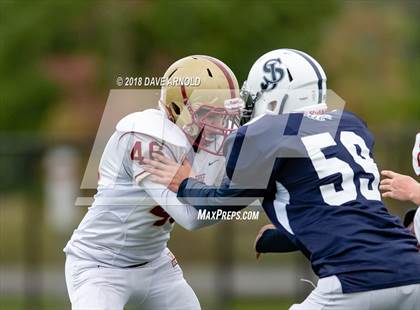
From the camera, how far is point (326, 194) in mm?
4445

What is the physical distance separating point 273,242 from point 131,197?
672mm

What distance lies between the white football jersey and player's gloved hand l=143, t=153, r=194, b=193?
0.03 metres

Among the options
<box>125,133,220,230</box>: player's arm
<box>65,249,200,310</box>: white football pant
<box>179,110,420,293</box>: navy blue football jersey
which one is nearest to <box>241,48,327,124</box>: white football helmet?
<box>179,110,420,293</box>: navy blue football jersey

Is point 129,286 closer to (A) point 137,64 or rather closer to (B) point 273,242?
(B) point 273,242

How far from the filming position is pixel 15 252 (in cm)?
1184

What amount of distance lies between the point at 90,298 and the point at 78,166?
23.9ft

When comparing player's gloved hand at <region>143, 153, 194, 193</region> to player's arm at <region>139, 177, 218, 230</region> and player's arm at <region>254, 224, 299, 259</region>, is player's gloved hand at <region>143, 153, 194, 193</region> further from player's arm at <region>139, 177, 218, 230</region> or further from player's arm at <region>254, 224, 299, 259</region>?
player's arm at <region>254, 224, 299, 259</region>

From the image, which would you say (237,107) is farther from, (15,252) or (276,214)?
(15,252)

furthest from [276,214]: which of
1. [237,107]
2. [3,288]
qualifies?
[3,288]

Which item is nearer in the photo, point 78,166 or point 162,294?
point 162,294

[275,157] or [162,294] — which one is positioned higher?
[275,157]

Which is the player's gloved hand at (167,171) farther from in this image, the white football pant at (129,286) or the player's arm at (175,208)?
the white football pant at (129,286)

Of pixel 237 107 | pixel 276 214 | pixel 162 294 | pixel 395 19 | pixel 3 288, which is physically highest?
pixel 395 19

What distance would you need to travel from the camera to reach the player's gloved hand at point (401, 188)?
15.7ft
